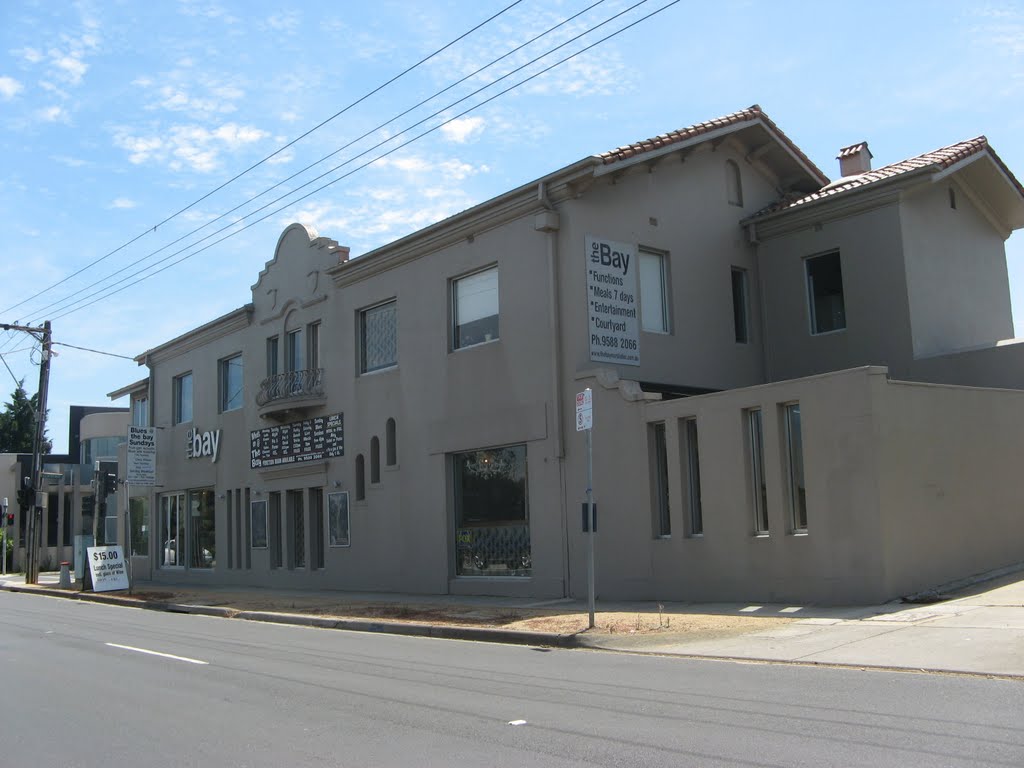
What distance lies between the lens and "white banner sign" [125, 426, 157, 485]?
27.3 metres

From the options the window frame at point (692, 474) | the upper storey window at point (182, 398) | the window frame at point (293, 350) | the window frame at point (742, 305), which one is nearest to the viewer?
the window frame at point (692, 474)

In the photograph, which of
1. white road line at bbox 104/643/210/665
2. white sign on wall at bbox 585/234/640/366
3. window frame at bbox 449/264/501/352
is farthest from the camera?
window frame at bbox 449/264/501/352

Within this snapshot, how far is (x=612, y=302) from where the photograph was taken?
17375mm

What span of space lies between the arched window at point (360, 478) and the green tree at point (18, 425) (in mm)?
56474

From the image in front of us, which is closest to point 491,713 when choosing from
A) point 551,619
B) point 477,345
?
point 551,619

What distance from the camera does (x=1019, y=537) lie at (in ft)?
50.4

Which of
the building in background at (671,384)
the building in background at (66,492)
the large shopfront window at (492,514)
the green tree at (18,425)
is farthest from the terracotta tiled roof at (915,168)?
the green tree at (18,425)

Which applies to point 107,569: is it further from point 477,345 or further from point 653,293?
point 653,293

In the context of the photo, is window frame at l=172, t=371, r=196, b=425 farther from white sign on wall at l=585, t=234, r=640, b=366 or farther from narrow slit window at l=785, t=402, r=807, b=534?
narrow slit window at l=785, t=402, r=807, b=534

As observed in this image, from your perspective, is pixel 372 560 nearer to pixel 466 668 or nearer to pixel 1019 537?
pixel 466 668

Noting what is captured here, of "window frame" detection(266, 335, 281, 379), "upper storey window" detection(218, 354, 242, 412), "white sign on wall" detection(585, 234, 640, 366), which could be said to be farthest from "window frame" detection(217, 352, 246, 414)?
"white sign on wall" detection(585, 234, 640, 366)

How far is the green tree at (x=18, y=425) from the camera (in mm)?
70750

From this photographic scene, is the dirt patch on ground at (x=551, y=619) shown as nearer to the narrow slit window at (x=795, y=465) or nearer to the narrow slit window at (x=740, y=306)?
the narrow slit window at (x=795, y=465)

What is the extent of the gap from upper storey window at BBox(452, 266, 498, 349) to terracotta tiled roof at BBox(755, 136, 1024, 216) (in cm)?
598
